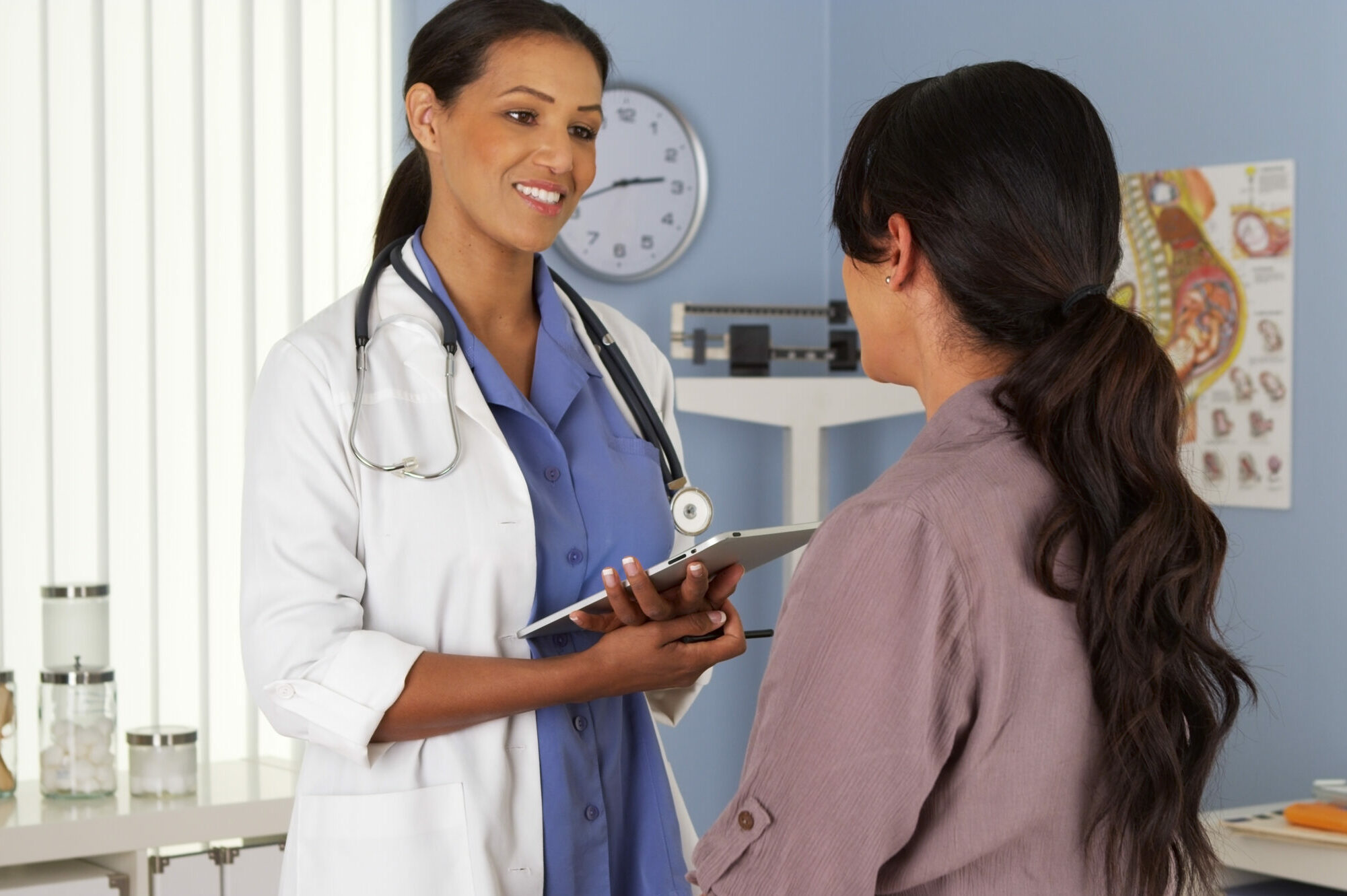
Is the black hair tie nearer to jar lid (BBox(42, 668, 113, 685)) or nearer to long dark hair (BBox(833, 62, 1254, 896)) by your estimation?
long dark hair (BBox(833, 62, 1254, 896))

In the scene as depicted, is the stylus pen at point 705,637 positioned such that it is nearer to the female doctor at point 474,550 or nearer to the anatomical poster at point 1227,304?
the female doctor at point 474,550

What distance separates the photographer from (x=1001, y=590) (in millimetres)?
786

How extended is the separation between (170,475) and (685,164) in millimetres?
1484

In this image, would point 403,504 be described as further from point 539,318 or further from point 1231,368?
point 1231,368

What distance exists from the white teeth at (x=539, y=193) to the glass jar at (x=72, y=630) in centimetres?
A: 117

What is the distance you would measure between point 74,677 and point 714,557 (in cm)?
133

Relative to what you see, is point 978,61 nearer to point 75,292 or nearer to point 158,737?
point 75,292

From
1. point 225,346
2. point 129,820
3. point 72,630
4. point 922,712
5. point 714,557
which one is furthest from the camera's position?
point 225,346

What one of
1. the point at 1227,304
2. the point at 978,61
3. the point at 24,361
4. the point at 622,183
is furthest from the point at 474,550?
the point at 978,61

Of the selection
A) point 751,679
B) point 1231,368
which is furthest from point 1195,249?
point 751,679

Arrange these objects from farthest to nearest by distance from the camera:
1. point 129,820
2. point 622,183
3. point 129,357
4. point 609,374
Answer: point 622,183, point 129,357, point 129,820, point 609,374

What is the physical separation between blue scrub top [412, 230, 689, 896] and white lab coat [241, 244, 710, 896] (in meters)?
0.03

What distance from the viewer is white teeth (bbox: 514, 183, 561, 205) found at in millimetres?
1392

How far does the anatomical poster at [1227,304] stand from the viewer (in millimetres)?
2621
